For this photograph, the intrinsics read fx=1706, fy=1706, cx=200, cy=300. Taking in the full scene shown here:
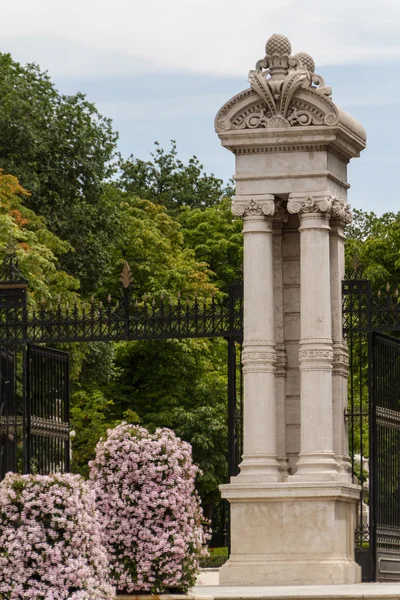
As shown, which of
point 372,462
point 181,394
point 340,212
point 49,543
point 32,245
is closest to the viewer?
point 49,543

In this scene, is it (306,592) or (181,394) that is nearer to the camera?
(306,592)

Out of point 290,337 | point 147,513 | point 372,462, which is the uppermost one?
point 290,337

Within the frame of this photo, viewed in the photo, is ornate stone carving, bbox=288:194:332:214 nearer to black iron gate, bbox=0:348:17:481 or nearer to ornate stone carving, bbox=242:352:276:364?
ornate stone carving, bbox=242:352:276:364

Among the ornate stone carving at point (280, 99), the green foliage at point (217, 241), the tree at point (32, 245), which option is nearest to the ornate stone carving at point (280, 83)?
the ornate stone carving at point (280, 99)

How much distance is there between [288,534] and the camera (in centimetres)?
2242

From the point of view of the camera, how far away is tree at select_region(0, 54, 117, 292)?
154 feet

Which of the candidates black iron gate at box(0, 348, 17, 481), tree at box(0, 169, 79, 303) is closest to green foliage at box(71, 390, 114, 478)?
tree at box(0, 169, 79, 303)

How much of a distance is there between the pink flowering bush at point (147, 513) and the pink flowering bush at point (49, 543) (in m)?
1.82

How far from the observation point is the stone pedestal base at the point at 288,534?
2220 centimetres

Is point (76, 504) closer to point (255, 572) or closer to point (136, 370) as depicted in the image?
point (255, 572)

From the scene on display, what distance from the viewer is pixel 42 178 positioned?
47031 millimetres

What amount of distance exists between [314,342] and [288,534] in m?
2.57

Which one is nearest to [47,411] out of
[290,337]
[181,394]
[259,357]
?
[259,357]

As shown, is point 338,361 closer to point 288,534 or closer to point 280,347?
point 280,347
